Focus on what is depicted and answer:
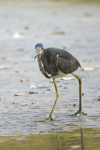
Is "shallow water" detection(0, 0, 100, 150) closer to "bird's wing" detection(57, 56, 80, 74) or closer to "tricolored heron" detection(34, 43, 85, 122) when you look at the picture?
"tricolored heron" detection(34, 43, 85, 122)

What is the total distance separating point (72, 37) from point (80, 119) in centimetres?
803

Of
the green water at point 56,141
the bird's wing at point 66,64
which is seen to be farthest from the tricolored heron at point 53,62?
the green water at point 56,141

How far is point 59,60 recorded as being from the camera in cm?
522

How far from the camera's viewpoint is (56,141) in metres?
4.43

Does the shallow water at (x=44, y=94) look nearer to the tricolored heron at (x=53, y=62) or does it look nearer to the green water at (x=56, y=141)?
the green water at (x=56, y=141)

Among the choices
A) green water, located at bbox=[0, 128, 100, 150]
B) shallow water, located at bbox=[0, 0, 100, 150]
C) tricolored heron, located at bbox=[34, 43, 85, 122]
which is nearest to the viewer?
green water, located at bbox=[0, 128, 100, 150]

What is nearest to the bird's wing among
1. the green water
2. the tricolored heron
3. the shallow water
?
the tricolored heron

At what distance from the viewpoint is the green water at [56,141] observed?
167 inches

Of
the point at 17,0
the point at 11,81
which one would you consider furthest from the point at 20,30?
the point at 17,0

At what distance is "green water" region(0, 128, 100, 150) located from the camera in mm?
4254

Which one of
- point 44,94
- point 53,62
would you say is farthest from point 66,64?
point 44,94

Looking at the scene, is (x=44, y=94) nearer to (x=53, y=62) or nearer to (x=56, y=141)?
(x=53, y=62)

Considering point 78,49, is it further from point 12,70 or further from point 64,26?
point 64,26

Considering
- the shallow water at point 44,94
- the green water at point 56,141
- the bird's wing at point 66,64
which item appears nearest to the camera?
the green water at point 56,141
